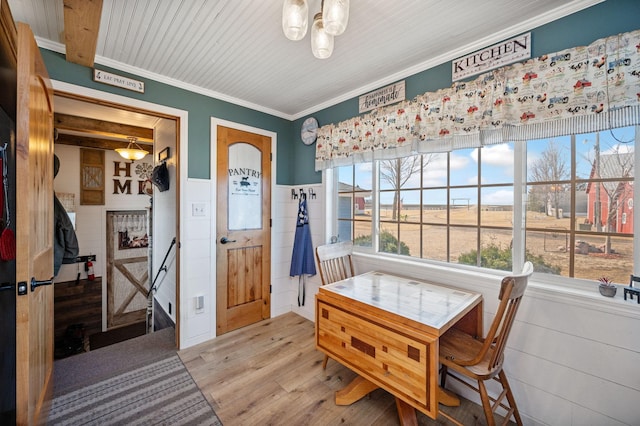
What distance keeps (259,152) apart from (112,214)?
3304mm

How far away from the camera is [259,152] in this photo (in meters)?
3.03

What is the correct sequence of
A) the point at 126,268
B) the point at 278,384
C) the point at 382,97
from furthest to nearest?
→ the point at 126,268 → the point at 382,97 → the point at 278,384

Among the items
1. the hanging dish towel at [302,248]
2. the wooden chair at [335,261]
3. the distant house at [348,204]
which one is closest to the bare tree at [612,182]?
the distant house at [348,204]

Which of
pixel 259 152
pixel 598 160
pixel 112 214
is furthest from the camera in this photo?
pixel 112 214

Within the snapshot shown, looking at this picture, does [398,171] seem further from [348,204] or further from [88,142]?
[88,142]

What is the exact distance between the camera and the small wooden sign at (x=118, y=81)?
202 centimetres

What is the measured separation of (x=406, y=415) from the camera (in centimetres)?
155

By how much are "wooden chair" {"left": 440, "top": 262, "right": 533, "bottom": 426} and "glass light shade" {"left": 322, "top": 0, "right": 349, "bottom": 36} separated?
4.52 ft

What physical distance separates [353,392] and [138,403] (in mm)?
1489

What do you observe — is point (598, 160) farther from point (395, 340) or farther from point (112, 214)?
point (112, 214)

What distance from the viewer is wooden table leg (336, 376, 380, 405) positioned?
5.79ft

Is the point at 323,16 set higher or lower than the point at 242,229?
higher

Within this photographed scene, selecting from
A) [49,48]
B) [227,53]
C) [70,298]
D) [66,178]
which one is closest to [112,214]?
[66,178]

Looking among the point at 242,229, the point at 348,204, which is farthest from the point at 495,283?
the point at 242,229
